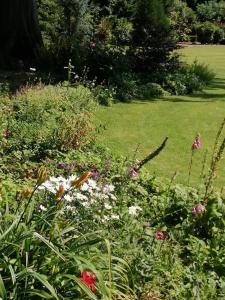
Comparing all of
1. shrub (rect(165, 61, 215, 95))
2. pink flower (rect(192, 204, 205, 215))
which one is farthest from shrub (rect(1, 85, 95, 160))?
shrub (rect(165, 61, 215, 95))

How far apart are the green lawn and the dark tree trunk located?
17.0ft

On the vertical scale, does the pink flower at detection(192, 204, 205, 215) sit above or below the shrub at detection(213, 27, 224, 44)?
above

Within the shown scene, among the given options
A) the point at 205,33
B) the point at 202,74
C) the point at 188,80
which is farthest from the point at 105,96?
the point at 205,33

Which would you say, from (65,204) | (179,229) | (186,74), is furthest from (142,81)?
(65,204)

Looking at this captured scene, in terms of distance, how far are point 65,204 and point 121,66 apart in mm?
11390

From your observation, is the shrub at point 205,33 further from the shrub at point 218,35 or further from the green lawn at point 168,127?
the green lawn at point 168,127

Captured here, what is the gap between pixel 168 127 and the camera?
1138 cm

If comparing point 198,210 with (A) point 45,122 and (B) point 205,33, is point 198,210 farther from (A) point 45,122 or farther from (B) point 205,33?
(B) point 205,33

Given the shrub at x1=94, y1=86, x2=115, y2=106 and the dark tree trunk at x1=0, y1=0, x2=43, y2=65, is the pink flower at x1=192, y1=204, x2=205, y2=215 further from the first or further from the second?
the dark tree trunk at x1=0, y1=0, x2=43, y2=65

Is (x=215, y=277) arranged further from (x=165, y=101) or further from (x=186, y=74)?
(x=186, y=74)

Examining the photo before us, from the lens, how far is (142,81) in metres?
15.3

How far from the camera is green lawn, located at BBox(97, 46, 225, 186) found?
29.0ft

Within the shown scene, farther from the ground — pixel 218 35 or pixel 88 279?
pixel 88 279

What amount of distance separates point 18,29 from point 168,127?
7795 mm
